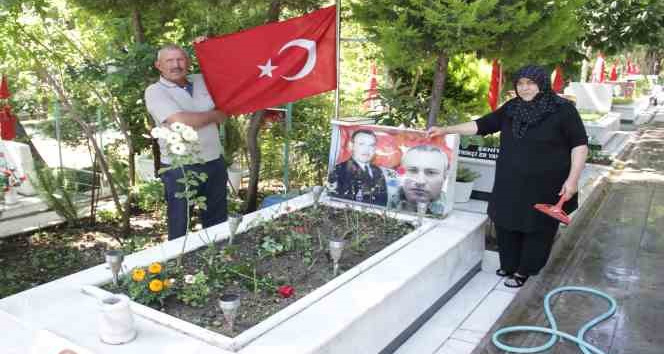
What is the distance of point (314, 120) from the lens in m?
6.08

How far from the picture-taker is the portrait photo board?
3797 millimetres

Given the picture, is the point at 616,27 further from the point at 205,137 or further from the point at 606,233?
the point at 205,137

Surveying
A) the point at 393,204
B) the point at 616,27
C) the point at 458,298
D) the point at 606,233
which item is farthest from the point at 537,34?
the point at 616,27

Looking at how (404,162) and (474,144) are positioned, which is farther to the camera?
(474,144)

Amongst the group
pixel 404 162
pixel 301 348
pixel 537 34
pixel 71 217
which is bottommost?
pixel 71 217

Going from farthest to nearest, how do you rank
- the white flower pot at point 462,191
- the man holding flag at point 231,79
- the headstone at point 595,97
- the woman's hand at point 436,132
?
the headstone at point 595,97
the white flower pot at point 462,191
the woman's hand at point 436,132
the man holding flag at point 231,79

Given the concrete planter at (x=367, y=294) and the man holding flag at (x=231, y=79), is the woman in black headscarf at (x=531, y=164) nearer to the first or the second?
the concrete planter at (x=367, y=294)

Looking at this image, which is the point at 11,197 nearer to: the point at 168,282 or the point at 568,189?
the point at 168,282

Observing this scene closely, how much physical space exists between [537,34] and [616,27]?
3.06 m

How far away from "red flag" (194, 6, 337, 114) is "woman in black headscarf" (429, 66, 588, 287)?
4.31 feet

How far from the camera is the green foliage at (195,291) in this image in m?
2.45

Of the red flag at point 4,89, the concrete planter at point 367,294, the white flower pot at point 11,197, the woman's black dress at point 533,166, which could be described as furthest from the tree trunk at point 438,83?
the white flower pot at point 11,197

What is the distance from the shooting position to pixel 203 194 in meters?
3.84

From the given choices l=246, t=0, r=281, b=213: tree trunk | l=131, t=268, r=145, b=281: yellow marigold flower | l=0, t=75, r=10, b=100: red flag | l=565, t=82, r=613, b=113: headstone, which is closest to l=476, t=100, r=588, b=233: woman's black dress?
l=131, t=268, r=145, b=281: yellow marigold flower
